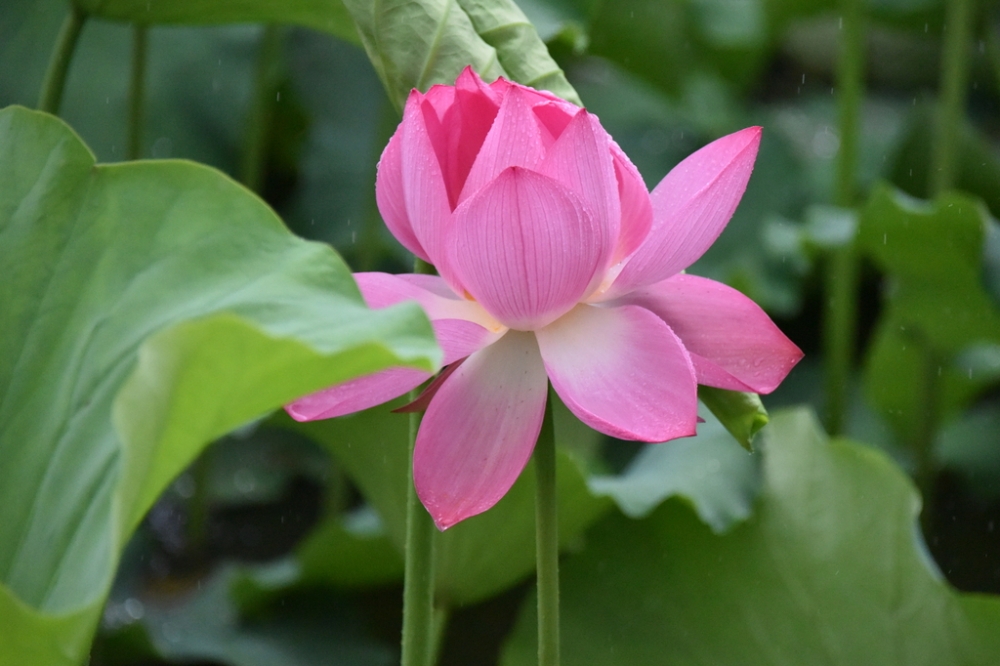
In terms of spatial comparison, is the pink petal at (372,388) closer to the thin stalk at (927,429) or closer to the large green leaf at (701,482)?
the large green leaf at (701,482)

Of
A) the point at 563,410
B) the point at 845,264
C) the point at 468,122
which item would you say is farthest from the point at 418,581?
the point at 845,264

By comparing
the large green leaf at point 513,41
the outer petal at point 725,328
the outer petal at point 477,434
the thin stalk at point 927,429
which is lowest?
the thin stalk at point 927,429

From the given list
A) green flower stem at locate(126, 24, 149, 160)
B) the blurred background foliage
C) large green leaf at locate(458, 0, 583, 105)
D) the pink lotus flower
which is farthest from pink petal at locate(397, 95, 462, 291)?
green flower stem at locate(126, 24, 149, 160)

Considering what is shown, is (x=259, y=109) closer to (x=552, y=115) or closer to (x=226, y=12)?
(x=226, y=12)

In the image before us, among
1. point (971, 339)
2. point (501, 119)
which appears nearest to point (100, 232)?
point (501, 119)

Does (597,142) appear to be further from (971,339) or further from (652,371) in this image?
(971,339)

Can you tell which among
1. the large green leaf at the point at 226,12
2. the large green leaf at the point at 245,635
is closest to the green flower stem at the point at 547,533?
the large green leaf at the point at 226,12

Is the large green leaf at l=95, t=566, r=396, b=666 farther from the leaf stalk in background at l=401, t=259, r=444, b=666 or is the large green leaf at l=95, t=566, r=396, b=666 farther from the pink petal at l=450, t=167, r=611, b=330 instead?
the pink petal at l=450, t=167, r=611, b=330
